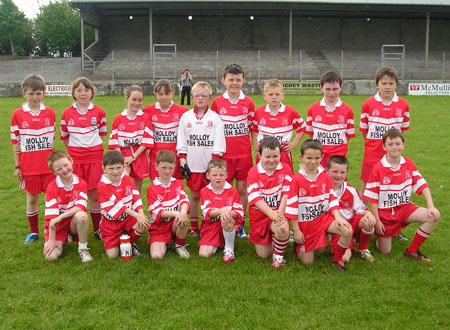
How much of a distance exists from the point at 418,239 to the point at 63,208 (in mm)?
3736

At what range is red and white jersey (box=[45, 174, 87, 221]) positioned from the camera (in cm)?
440

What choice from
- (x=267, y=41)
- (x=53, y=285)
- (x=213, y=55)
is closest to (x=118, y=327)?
(x=53, y=285)

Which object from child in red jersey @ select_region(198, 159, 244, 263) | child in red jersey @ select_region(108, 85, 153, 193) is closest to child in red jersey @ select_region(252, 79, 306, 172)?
child in red jersey @ select_region(198, 159, 244, 263)

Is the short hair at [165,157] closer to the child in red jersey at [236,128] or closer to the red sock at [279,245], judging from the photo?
the child in red jersey at [236,128]

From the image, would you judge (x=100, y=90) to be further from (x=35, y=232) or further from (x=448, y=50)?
(x=448, y=50)

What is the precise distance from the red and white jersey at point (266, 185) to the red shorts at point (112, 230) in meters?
1.39

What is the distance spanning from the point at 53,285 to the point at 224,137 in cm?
243

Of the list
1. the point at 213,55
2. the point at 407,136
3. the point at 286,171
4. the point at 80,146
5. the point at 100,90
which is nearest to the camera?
the point at 286,171

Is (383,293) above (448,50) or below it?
below

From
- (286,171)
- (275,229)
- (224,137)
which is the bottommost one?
(275,229)

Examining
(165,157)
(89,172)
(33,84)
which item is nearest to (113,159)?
(165,157)

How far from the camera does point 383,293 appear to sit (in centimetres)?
360

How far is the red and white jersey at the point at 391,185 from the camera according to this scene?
4.40 metres

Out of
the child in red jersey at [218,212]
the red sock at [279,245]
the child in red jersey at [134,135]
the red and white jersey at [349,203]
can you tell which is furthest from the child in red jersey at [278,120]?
the child in red jersey at [134,135]
